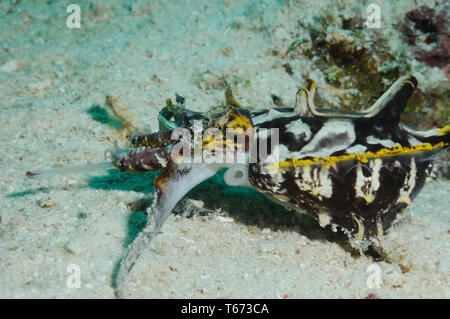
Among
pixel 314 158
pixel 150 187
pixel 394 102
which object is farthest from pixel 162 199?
pixel 394 102

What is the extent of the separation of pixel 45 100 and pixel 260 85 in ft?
9.61

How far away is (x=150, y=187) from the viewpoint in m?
3.47

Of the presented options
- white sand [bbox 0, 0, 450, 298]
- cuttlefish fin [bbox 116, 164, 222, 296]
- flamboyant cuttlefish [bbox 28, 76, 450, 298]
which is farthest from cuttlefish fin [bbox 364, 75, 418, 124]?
cuttlefish fin [bbox 116, 164, 222, 296]

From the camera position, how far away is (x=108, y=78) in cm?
485

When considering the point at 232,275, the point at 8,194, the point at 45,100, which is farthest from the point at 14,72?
the point at 232,275

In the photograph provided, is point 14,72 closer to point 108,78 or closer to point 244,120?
point 108,78

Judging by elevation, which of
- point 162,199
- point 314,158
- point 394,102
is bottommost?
point 162,199

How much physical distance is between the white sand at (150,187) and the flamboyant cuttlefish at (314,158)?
1.22 feet

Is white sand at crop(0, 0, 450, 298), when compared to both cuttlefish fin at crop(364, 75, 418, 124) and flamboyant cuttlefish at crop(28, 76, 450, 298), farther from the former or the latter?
cuttlefish fin at crop(364, 75, 418, 124)

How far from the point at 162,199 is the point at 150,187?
933 millimetres

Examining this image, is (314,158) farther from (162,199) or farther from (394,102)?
(162,199)

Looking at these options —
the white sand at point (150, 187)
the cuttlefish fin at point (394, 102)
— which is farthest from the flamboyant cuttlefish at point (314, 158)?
the white sand at point (150, 187)

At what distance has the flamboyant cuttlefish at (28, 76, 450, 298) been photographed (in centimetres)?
230

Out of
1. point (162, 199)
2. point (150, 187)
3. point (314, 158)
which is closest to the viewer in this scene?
point (314, 158)
